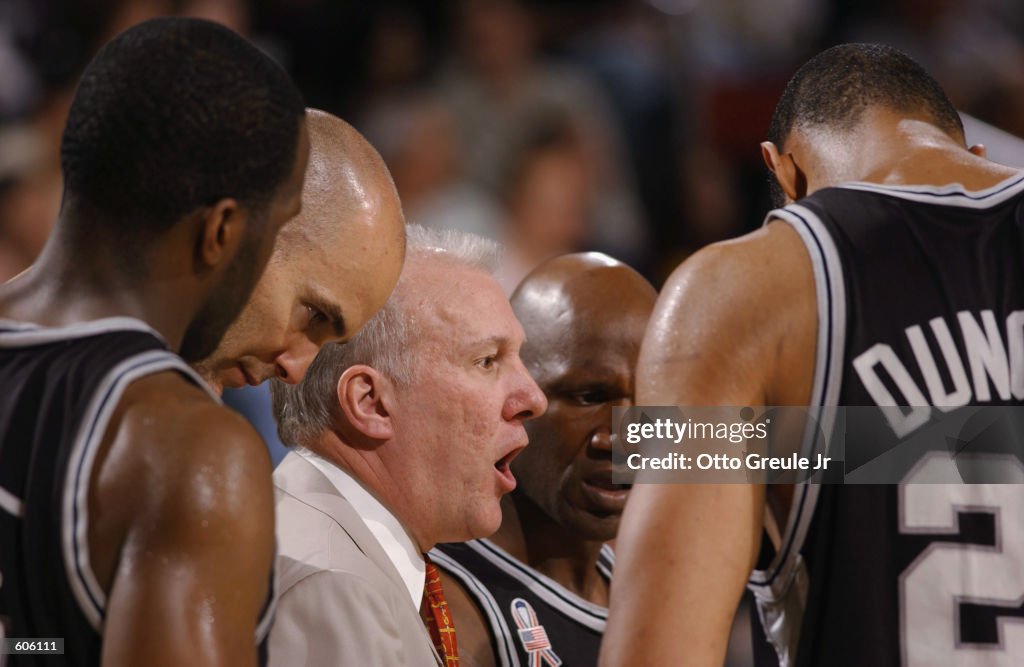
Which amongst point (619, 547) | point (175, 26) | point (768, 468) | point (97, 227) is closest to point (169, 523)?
point (97, 227)

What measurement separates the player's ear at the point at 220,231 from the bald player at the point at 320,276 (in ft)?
1.52

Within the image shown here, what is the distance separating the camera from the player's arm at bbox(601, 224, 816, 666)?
175 centimetres

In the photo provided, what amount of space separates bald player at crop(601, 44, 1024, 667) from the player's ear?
680mm

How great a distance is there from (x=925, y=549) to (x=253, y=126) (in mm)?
1131

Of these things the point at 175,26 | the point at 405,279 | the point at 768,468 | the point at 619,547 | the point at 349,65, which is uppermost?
the point at 349,65

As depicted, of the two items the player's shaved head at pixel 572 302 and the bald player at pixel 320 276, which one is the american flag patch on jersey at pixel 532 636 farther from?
the bald player at pixel 320 276

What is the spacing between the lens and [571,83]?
20.1ft

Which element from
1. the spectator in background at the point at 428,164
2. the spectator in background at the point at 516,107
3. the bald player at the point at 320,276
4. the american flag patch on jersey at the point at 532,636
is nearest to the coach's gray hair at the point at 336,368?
the bald player at the point at 320,276

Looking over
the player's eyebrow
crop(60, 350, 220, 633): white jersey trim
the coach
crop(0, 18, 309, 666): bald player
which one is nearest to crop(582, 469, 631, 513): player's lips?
the coach

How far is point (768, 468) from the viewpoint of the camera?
6.07 ft

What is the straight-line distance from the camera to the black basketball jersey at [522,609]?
2361 millimetres

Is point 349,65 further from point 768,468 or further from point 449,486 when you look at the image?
point 768,468

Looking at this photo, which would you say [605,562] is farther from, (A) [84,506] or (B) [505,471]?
(A) [84,506]

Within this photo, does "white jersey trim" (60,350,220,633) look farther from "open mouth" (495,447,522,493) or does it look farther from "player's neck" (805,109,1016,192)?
"player's neck" (805,109,1016,192)
